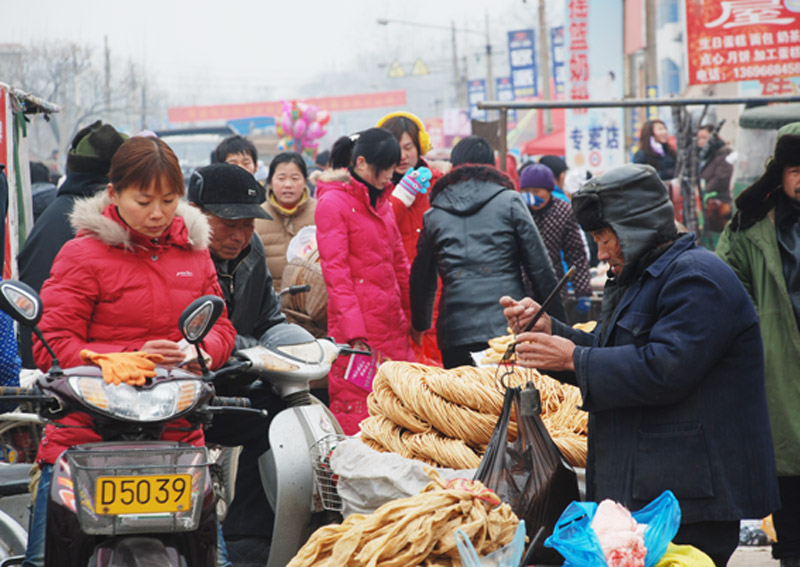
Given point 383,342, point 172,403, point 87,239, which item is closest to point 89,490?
point 172,403

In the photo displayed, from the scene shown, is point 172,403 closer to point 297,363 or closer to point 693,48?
point 297,363

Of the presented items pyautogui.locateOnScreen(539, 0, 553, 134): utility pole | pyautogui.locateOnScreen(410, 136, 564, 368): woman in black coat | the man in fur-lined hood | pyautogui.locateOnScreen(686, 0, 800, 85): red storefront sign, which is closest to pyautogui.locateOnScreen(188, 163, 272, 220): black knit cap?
pyautogui.locateOnScreen(410, 136, 564, 368): woman in black coat

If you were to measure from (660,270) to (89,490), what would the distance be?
5.85 feet

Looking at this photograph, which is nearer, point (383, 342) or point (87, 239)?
point (87, 239)

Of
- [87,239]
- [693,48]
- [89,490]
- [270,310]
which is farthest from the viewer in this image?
[693,48]

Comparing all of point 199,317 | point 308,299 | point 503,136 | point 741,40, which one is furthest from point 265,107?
point 199,317

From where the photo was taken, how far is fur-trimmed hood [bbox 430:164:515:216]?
6148 mm

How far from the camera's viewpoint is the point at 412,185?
6.96 m

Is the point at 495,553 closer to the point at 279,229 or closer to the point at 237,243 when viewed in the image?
the point at 237,243

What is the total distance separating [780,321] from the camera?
4.41 metres

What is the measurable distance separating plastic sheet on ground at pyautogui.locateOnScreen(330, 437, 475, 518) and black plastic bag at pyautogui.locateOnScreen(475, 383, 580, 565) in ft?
0.85

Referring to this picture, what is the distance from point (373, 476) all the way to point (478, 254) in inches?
101

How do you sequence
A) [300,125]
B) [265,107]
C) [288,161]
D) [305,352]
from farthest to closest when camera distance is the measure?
1. [265,107]
2. [300,125]
3. [288,161]
4. [305,352]

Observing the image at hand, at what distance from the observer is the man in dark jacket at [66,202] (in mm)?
5156
